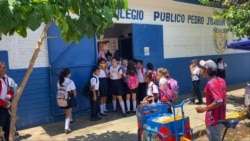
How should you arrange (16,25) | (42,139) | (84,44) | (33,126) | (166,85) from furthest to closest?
(84,44) → (33,126) → (42,139) → (166,85) → (16,25)

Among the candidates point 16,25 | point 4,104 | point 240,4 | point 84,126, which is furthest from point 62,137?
point 240,4

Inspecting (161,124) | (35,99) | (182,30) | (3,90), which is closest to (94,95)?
(35,99)

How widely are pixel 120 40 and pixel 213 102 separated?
782 cm

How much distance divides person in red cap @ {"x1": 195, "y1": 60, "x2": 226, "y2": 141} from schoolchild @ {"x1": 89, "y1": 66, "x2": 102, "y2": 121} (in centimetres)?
414

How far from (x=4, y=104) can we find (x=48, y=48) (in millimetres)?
2837

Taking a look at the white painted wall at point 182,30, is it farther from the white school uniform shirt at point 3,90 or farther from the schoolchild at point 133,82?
the white school uniform shirt at point 3,90

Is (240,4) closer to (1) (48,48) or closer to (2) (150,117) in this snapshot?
(1) (48,48)

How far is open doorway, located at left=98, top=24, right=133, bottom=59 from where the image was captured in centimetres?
1187

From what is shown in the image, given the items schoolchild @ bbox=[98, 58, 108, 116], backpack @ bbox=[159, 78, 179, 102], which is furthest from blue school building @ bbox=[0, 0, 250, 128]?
backpack @ bbox=[159, 78, 179, 102]

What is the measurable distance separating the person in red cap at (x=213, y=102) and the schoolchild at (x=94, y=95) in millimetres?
4144

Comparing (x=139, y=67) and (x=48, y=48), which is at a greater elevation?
(x=48, y=48)

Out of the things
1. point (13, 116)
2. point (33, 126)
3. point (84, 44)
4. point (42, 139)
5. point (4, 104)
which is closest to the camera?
point (13, 116)

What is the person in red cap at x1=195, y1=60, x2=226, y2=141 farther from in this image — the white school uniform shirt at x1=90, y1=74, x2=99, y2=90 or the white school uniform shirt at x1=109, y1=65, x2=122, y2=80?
the white school uniform shirt at x1=109, y1=65, x2=122, y2=80

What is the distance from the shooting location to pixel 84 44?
9.20m
